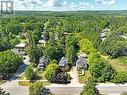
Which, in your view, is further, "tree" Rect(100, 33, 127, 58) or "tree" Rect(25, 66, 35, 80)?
"tree" Rect(100, 33, 127, 58)

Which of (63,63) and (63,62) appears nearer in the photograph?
(63,63)

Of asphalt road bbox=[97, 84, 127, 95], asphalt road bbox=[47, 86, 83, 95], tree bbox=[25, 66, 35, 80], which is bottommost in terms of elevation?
asphalt road bbox=[47, 86, 83, 95]

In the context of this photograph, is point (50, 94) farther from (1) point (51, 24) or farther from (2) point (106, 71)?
(1) point (51, 24)

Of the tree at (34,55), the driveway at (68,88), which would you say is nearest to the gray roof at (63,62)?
the tree at (34,55)

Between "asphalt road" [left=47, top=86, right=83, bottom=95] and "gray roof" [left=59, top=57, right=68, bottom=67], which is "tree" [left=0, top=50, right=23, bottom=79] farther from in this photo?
"asphalt road" [left=47, top=86, right=83, bottom=95]

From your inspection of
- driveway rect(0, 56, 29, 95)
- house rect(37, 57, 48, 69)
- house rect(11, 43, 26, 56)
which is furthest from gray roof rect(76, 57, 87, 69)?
house rect(11, 43, 26, 56)

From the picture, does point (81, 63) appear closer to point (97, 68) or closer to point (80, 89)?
point (97, 68)

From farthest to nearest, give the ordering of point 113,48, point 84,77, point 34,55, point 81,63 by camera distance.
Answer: point 113,48 → point 34,55 → point 81,63 → point 84,77

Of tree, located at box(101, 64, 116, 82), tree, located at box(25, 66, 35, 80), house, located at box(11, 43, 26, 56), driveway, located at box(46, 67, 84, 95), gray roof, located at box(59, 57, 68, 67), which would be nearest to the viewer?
driveway, located at box(46, 67, 84, 95)

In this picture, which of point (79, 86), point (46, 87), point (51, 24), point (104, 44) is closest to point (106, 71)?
point (79, 86)

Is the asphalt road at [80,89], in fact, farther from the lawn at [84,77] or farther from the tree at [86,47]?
the tree at [86,47]

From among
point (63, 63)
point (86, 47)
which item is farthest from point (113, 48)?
point (63, 63)
